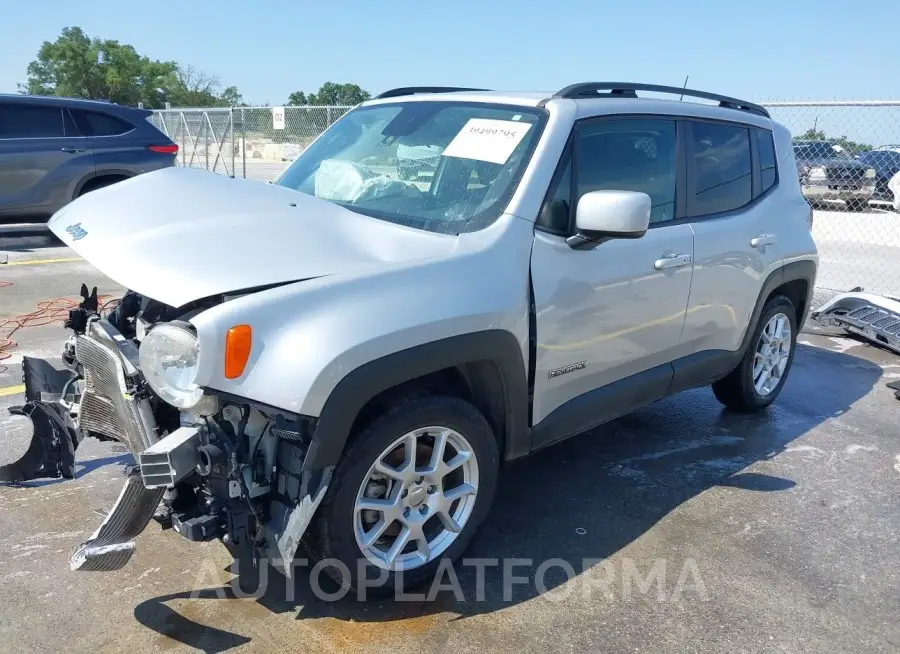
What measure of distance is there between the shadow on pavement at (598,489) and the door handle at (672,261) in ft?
3.80

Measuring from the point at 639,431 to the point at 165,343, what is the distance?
3.22 m

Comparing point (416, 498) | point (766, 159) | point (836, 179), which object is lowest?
point (416, 498)

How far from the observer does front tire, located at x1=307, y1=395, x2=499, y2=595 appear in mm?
2662

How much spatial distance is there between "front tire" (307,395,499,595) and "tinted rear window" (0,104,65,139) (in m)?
9.03

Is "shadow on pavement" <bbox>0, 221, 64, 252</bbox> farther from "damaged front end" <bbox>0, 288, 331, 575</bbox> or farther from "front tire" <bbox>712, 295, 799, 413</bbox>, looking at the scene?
"front tire" <bbox>712, 295, 799, 413</bbox>

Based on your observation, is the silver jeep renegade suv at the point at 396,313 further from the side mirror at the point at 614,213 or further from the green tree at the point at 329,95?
the green tree at the point at 329,95

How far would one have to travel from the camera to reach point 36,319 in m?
6.67

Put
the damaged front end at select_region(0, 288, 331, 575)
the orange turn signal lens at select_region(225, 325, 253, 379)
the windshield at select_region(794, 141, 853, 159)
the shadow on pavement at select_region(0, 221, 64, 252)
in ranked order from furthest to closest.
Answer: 1. the windshield at select_region(794, 141, 853, 159)
2. the shadow on pavement at select_region(0, 221, 64, 252)
3. the damaged front end at select_region(0, 288, 331, 575)
4. the orange turn signal lens at select_region(225, 325, 253, 379)

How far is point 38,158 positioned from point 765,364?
8.91m

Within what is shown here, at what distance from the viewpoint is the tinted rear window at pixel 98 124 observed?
10.2 meters

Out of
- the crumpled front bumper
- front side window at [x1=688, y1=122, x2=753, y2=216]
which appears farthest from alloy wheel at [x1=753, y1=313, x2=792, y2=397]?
the crumpled front bumper

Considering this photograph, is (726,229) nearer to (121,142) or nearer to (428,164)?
(428,164)

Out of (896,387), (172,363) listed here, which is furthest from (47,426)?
(896,387)

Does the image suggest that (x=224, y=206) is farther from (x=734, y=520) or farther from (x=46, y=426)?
(x=734, y=520)
